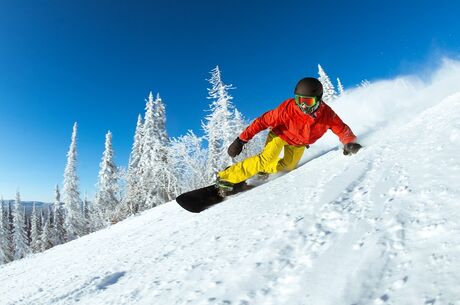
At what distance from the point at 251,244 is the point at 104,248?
3.11m

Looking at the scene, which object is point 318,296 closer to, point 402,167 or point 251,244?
point 251,244

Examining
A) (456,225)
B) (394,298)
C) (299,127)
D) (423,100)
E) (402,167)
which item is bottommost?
(394,298)

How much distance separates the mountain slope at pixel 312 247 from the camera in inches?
91.2

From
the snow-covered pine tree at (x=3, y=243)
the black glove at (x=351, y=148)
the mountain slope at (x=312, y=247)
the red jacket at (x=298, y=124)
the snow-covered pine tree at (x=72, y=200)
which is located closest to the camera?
the mountain slope at (x=312, y=247)

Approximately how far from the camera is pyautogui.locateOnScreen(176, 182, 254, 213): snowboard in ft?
20.8

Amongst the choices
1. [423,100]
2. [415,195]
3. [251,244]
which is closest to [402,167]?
[415,195]

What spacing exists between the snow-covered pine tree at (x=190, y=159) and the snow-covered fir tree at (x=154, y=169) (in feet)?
3.88

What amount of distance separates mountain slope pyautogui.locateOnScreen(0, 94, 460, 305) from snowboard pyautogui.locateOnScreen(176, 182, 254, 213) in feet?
1.85

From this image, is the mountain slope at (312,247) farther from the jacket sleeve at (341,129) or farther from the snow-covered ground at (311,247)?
the jacket sleeve at (341,129)

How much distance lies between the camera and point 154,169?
27.5 m

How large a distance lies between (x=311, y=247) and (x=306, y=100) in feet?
12.2

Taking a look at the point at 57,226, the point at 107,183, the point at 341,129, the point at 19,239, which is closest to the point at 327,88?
the point at 107,183

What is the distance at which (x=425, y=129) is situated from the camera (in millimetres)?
5473

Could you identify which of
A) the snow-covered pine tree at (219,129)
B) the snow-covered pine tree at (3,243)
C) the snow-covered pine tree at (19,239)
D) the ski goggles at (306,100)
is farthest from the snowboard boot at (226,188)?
the snow-covered pine tree at (19,239)
